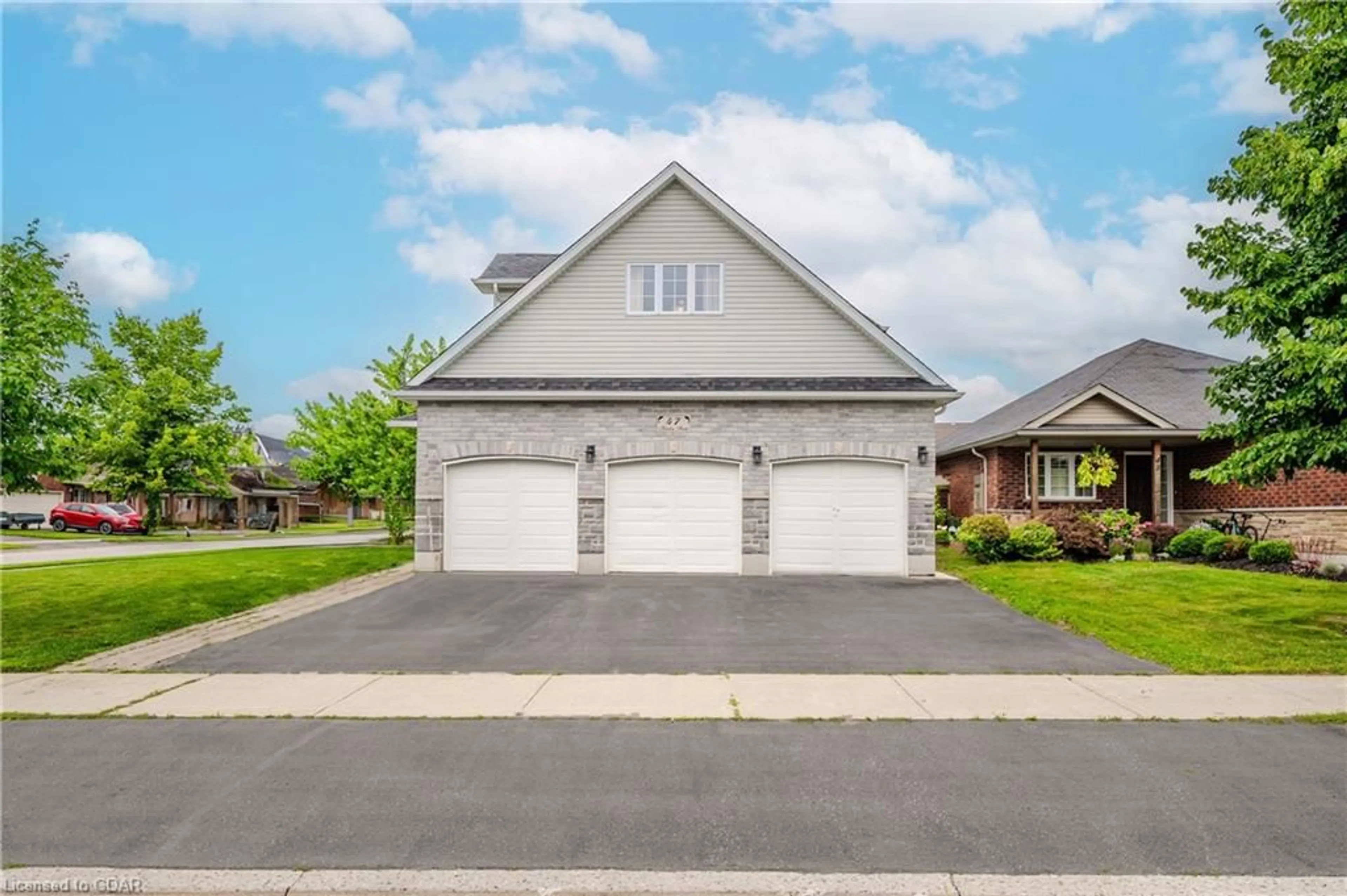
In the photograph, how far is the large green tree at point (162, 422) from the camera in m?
38.6

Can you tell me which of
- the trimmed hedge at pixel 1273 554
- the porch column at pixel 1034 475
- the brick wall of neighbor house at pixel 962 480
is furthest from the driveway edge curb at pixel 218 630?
the brick wall of neighbor house at pixel 962 480

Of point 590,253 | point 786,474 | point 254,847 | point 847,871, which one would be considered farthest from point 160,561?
A: point 847,871

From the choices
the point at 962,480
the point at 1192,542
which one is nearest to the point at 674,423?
the point at 1192,542

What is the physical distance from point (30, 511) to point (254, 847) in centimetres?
6078

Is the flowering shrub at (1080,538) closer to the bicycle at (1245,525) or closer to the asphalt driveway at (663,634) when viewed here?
the bicycle at (1245,525)

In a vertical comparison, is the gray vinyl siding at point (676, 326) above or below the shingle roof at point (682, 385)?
above

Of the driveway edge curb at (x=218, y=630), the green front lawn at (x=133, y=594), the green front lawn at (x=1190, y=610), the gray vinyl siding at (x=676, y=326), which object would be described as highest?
the gray vinyl siding at (x=676, y=326)

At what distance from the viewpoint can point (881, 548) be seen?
16.5 m

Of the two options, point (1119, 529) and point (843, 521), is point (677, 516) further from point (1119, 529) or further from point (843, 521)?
point (1119, 529)

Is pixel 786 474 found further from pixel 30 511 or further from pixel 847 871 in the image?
pixel 30 511

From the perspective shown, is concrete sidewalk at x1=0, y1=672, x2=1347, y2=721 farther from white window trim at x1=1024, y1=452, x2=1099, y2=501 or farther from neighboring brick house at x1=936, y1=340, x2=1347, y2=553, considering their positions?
white window trim at x1=1024, y1=452, x2=1099, y2=501

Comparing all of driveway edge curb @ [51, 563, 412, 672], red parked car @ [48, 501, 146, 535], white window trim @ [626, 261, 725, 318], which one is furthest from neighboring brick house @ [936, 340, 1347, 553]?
red parked car @ [48, 501, 146, 535]

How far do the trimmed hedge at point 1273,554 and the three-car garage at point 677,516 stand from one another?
819 centimetres

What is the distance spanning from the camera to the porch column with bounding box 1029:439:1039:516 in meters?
21.7
